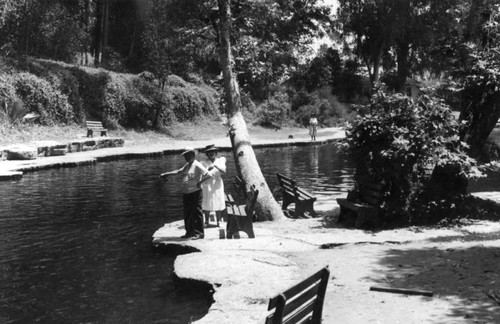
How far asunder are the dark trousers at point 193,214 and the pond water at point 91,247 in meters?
0.79

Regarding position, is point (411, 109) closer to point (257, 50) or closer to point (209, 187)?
point (209, 187)

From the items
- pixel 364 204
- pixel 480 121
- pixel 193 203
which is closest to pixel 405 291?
pixel 364 204

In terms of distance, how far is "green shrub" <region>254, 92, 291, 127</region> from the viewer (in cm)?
5028

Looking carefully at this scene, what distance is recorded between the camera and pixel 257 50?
1639cm

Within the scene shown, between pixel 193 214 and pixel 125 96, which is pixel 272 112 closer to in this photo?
pixel 125 96

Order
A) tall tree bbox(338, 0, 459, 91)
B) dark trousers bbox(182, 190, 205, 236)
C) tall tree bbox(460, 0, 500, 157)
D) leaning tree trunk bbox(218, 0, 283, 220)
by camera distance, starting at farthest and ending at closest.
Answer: tall tree bbox(338, 0, 459, 91) < leaning tree trunk bbox(218, 0, 283, 220) < tall tree bbox(460, 0, 500, 157) < dark trousers bbox(182, 190, 205, 236)

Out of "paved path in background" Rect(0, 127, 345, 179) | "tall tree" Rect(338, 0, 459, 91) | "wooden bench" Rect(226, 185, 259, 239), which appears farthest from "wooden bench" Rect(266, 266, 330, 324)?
"paved path in background" Rect(0, 127, 345, 179)

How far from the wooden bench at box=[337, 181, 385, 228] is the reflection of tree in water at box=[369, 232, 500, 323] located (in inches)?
64.2

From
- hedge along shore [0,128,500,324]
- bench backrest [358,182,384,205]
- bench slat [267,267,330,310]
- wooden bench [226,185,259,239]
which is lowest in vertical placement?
hedge along shore [0,128,500,324]

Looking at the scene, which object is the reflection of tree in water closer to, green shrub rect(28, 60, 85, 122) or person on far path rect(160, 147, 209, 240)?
person on far path rect(160, 147, 209, 240)

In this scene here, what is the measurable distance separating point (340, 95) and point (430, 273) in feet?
173

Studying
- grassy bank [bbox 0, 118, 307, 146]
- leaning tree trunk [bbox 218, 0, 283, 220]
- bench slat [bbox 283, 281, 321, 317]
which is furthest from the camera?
grassy bank [bbox 0, 118, 307, 146]

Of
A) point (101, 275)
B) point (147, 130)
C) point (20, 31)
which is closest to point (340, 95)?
point (147, 130)

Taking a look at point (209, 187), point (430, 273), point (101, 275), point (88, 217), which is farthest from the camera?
point (88, 217)
